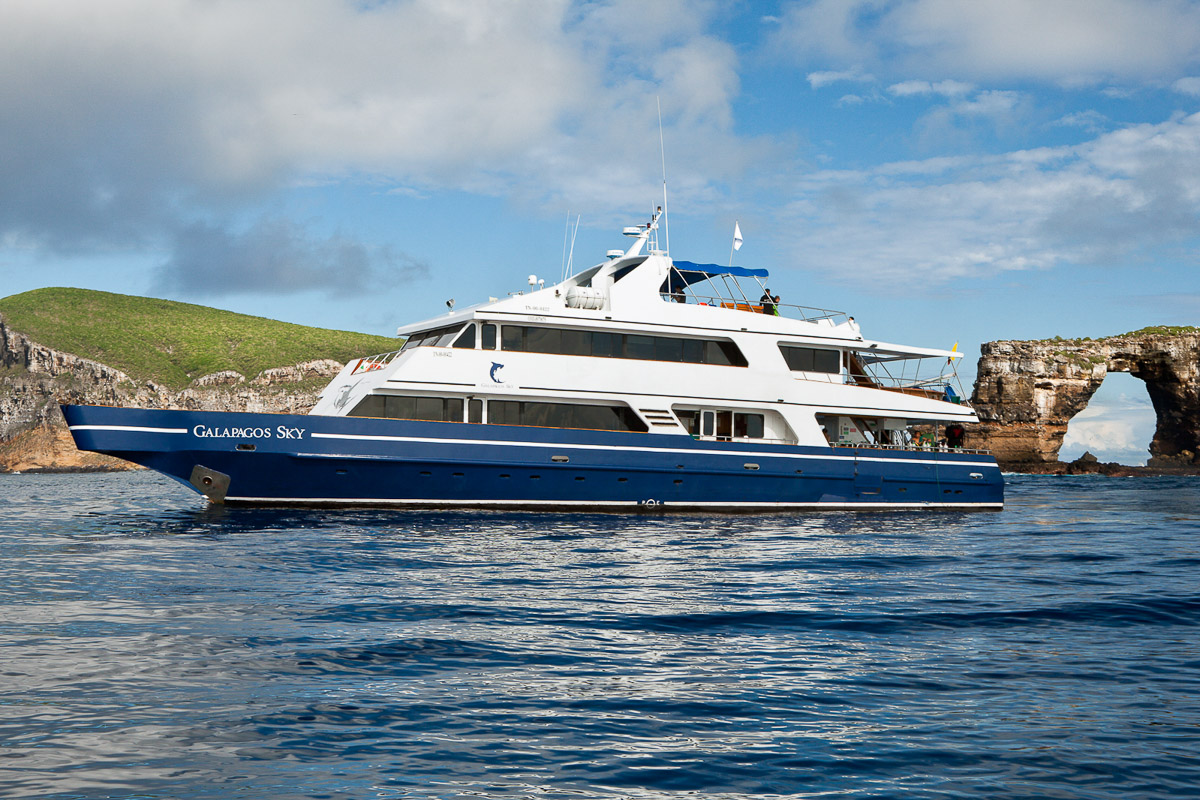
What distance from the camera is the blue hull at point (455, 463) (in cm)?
1819

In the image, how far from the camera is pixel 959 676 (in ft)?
20.4

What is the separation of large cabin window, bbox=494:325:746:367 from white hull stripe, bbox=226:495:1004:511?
357 cm

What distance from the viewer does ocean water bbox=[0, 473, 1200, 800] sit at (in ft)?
14.1

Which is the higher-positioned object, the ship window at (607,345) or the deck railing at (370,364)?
the ship window at (607,345)

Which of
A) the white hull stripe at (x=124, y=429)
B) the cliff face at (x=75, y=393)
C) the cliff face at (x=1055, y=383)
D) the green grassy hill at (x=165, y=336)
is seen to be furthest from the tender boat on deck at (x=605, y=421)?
the green grassy hill at (x=165, y=336)

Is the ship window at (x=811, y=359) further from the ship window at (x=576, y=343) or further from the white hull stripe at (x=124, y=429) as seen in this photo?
the white hull stripe at (x=124, y=429)

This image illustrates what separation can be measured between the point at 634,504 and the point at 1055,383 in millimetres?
63892

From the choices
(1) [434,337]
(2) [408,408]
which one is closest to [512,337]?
(1) [434,337]

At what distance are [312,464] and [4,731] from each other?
13966mm

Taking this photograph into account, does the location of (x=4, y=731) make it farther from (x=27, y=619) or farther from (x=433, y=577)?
(x=433, y=577)

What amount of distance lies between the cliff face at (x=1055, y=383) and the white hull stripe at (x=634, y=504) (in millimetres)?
53626

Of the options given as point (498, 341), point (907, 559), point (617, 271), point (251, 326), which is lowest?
point (907, 559)

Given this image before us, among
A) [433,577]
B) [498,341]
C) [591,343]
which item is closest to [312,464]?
[498,341]

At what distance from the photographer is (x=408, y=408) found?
64.5ft
